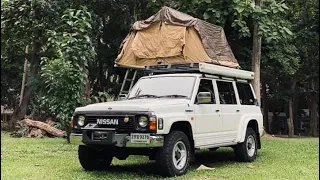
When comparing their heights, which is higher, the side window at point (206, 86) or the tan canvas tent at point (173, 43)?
the tan canvas tent at point (173, 43)

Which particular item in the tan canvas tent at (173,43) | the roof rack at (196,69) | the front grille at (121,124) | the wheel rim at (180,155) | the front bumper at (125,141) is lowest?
the wheel rim at (180,155)

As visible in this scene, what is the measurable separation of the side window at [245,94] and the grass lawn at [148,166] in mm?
1320

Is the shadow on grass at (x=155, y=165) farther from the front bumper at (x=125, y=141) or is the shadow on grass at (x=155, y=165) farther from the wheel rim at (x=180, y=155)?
the front bumper at (x=125, y=141)

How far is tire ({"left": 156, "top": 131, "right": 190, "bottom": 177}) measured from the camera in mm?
7031

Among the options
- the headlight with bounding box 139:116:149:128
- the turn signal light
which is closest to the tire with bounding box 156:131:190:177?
the turn signal light

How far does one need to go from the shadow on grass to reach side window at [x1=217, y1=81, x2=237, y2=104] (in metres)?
1.31

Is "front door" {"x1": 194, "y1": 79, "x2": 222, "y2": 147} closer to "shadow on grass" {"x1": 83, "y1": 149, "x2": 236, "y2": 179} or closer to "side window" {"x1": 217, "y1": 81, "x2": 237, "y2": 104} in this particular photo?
"side window" {"x1": 217, "y1": 81, "x2": 237, "y2": 104}

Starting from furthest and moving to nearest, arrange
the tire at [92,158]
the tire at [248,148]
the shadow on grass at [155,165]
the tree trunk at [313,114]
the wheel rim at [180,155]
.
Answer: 1. the tree trunk at [313,114]
2. the tire at [248,148]
3. the tire at [92,158]
4. the shadow on grass at [155,165]
5. the wheel rim at [180,155]

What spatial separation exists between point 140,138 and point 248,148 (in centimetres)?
Answer: 370

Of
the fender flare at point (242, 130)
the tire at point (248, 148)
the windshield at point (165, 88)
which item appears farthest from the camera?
the tire at point (248, 148)

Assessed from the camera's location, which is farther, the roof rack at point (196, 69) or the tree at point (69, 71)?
the tree at point (69, 71)

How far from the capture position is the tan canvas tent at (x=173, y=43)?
40.0ft

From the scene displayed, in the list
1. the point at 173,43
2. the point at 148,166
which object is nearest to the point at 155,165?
the point at 148,166

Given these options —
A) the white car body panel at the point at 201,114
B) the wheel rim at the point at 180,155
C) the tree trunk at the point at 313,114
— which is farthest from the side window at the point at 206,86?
the tree trunk at the point at 313,114
